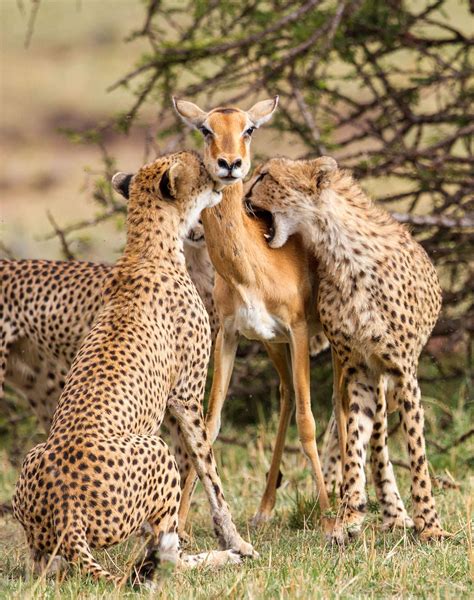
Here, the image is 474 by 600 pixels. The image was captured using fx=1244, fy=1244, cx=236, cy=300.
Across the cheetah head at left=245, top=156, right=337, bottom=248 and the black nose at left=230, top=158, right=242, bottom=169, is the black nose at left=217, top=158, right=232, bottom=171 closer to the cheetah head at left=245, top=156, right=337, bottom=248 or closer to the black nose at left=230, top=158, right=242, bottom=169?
the black nose at left=230, top=158, right=242, bottom=169

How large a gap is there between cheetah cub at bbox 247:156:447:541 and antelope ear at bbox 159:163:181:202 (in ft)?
1.81

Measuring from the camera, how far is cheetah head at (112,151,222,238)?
16.7ft

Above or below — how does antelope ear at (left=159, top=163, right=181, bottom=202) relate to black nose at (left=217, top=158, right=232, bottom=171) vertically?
below

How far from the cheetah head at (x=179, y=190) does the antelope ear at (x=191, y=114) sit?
142 mm

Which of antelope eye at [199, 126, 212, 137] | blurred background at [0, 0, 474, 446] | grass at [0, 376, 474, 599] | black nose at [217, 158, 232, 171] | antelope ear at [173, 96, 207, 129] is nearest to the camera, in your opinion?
grass at [0, 376, 474, 599]

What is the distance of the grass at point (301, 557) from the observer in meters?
3.96

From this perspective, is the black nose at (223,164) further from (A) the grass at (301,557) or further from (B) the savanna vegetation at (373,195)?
(A) the grass at (301,557)

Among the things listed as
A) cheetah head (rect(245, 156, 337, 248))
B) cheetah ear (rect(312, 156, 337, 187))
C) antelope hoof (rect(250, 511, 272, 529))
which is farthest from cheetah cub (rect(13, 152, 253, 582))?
antelope hoof (rect(250, 511, 272, 529))

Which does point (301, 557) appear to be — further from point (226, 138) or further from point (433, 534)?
point (226, 138)

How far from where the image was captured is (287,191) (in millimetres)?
5410

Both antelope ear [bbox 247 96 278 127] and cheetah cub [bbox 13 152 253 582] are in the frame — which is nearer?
cheetah cub [bbox 13 152 253 582]

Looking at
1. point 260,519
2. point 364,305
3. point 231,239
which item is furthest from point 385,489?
point 231,239

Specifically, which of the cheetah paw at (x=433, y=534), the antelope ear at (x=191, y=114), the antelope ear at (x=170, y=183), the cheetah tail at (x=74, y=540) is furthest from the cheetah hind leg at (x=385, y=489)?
the cheetah tail at (x=74, y=540)

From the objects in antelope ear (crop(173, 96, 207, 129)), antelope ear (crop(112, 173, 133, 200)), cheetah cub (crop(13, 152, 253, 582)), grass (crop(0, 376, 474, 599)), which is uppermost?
antelope ear (crop(173, 96, 207, 129))
